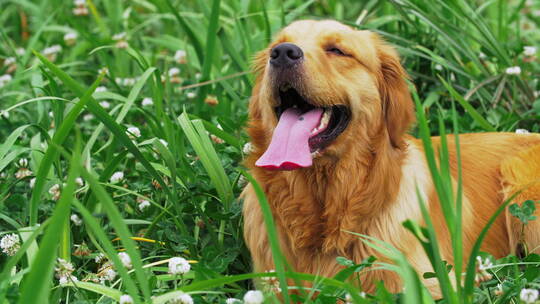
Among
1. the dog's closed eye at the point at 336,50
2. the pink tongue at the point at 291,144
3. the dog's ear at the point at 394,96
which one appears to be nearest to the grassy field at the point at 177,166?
the dog's ear at the point at 394,96

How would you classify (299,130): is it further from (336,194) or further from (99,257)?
(99,257)

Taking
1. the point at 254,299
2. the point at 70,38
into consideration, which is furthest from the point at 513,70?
the point at 70,38

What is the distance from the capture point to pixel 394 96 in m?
3.29

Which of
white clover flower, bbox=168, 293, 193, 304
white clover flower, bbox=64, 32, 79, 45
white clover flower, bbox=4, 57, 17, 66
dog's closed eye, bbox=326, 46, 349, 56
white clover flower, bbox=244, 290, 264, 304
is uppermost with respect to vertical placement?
dog's closed eye, bbox=326, 46, 349, 56

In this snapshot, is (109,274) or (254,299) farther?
(109,274)

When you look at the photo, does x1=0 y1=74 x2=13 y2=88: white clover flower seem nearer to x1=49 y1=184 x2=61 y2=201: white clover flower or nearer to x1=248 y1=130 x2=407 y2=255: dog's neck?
x1=49 y1=184 x2=61 y2=201: white clover flower

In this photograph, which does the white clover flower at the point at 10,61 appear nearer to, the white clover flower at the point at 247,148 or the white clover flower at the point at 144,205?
the white clover flower at the point at 144,205

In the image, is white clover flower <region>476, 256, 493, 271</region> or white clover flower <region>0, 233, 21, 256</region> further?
white clover flower <region>0, 233, 21, 256</region>

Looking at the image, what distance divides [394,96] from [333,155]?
39 cm

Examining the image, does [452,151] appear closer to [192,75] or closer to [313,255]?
[313,255]

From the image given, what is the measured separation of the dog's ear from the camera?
323 cm

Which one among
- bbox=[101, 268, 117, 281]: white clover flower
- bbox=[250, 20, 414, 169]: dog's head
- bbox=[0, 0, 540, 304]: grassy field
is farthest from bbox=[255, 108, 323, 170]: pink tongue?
bbox=[101, 268, 117, 281]: white clover flower

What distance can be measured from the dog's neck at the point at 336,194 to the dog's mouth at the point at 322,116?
0.27 ft

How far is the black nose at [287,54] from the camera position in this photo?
9.96ft
